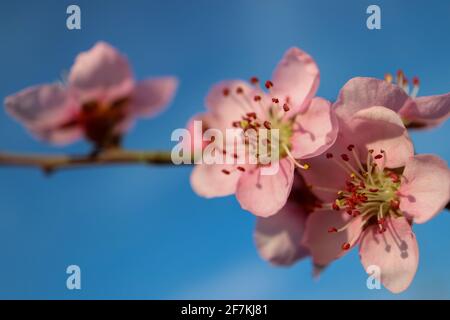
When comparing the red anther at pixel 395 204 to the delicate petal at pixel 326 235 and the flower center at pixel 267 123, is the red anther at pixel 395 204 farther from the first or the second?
the flower center at pixel 267 123

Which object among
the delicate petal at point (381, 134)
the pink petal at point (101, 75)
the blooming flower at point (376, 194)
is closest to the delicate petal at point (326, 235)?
the blooming flower at point (376, 194)

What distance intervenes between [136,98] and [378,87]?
36 cm

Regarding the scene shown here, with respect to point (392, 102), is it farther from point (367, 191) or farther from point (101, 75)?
point (101, 75)

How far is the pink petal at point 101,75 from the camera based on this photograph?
722 mm

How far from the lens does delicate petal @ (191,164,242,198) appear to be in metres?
0.78

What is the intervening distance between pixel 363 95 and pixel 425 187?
150 millimetres

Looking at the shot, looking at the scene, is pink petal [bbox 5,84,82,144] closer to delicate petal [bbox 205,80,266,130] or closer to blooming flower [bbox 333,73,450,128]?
delicate petal [bbox 205,80,266,130]

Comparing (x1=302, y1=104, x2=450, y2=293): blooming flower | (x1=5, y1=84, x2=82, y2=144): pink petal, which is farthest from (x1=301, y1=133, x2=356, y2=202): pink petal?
(x1=5, y1=84, x2=82, y2=144): pink petal

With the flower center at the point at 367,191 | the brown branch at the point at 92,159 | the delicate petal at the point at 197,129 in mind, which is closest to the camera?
the brown branch at the point at 92,159
